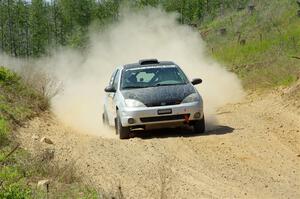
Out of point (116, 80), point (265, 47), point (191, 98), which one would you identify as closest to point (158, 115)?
point (191, 98)

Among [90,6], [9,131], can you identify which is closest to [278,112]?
[9,131]

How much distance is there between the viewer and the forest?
77875 millimetres

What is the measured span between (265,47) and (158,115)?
15085 mm

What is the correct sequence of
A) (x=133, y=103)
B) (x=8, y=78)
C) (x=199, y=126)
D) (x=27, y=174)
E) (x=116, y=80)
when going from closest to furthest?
(x=27, y=174), (x=133, y=103), (x=199, y=126), (x=116, y=80), (x=8, y=78)

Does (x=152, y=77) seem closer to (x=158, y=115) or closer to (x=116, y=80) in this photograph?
(x=116, y=80)

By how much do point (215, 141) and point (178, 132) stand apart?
Result: 1.99 metres

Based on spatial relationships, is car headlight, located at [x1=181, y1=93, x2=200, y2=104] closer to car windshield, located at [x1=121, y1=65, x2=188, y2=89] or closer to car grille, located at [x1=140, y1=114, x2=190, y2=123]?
car grille, located at [x1=140, y1=114, x2=190, y2=123]

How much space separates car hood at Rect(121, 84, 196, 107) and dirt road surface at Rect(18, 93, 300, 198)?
0.79 m

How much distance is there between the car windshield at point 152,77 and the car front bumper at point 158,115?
104 cm

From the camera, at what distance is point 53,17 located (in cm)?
8238

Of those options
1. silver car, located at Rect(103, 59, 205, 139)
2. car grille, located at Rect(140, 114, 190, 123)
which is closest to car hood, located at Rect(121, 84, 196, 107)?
silver car, located at Rect(103, 59, 205, 139)

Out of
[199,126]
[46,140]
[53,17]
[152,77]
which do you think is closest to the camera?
[46,140]

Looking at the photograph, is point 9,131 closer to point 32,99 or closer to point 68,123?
point 68,123

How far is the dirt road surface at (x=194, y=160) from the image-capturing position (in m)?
7.64
